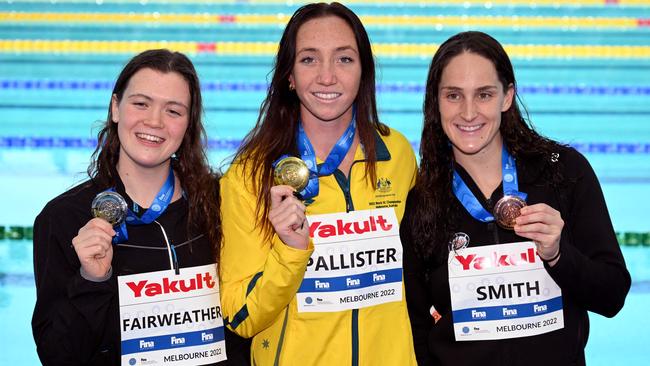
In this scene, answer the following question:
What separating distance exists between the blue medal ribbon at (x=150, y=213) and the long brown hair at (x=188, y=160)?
0.21 ft

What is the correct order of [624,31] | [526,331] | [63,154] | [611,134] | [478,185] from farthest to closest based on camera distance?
[624,31] < [611,134] < [63,154] < [478,185] < [526,331]

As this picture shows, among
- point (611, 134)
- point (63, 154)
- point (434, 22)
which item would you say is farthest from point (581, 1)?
point (63, 154)

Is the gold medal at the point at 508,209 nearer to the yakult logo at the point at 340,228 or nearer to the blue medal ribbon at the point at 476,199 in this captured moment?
the blue medal ribbon at the point at 476,199

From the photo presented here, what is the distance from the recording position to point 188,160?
7.92 feet

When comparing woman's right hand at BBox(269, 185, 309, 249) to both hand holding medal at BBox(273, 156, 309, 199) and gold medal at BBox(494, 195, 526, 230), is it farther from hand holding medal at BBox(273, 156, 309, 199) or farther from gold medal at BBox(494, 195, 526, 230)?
gold medal at BBox(494, 195, 526, 230)

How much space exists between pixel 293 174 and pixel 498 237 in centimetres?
59

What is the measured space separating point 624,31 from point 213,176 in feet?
24.1

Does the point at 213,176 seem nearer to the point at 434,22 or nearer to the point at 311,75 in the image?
the point at 311,75

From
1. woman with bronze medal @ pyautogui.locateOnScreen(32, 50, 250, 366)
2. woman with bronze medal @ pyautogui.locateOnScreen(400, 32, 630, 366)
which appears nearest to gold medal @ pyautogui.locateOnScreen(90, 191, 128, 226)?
woman with bronze medal @ pyautogui.locateOnScreen(32, 50, 250, 366)

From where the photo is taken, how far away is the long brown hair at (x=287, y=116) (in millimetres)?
2234

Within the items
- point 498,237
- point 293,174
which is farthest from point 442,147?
point 293,174

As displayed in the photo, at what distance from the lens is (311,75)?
7.48 feet

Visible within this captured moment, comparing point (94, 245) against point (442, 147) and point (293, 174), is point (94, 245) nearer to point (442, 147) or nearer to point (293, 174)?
point (293, 174)

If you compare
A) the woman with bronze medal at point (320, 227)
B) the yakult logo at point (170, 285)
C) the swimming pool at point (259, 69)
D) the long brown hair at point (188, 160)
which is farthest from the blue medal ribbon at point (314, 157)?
the swimming pool at point (259, 69)
